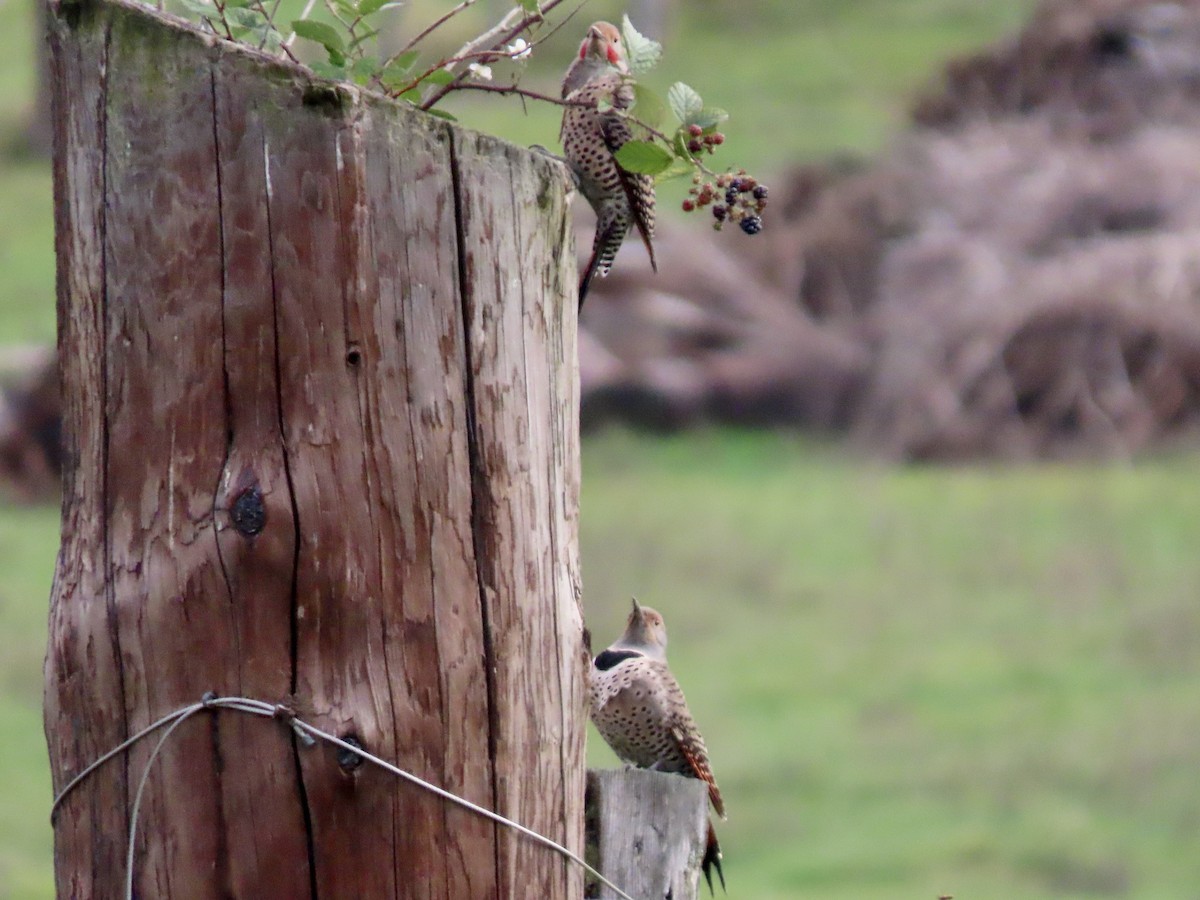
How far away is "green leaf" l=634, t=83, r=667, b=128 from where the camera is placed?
2.58m

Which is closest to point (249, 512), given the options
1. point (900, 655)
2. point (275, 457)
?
point (275, 457)

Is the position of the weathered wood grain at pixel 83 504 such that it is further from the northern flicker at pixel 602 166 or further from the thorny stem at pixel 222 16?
the northern flicker at pixel 602 166

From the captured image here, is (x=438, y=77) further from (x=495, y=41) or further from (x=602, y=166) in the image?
(x=602, y=166)

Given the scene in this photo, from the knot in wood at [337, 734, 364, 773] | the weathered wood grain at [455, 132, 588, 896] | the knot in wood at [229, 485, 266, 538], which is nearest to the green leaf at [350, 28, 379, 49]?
the weathered wood grain at [455, 132, 588, 896]

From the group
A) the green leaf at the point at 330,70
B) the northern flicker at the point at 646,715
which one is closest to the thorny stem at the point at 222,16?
the green leaf at the point at 330,70

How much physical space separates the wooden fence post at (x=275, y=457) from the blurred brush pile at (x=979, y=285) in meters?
14.1

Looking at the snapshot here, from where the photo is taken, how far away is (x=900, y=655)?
42.6ft

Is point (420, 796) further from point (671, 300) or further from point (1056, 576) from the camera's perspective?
point (671, 300)

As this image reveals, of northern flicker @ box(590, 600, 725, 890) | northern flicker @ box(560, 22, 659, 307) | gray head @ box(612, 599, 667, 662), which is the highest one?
northern flicker @ box(560, 22, 659, 307)

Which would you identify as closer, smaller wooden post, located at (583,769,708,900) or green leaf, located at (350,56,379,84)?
green leaf, located at (350,56,379,84)

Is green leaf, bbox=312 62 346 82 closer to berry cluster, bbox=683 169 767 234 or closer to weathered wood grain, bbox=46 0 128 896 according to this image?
weathered wood grain, bbox=46 0 128 896

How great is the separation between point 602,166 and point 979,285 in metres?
13.3

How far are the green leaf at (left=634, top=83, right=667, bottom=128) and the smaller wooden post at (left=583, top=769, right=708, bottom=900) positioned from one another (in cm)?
104

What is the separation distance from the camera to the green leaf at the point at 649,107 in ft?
8.46
